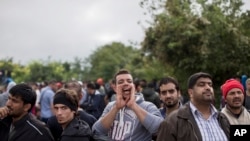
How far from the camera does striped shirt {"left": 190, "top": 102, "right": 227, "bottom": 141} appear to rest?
4500 millimetres

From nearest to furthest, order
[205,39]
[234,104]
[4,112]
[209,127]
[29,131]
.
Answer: [209,127] < [29,131] < [4,112] < [234,104] < [205,39]

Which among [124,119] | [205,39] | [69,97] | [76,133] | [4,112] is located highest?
[205,39]

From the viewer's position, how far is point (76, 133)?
4.79m

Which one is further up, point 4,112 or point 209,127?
point 4,112

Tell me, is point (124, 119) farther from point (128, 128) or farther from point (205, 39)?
point (205, 39)

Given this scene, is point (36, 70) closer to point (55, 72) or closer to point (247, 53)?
point (55, 72)

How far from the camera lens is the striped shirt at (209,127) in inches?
177

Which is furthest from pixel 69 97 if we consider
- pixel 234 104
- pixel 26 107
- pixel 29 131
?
pixel 234 104

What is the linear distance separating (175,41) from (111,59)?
5561cm

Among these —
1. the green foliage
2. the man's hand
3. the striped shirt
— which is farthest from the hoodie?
the green foliage

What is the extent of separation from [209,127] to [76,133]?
134 centimetres

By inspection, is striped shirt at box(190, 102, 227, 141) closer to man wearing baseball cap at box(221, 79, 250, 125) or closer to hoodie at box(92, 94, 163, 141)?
hoodie at box(92, 94, 163, 141)

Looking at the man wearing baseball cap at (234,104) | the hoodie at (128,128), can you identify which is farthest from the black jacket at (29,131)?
the man wearing baseball cap at (234,104)

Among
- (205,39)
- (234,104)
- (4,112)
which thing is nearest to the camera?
(4,112)
